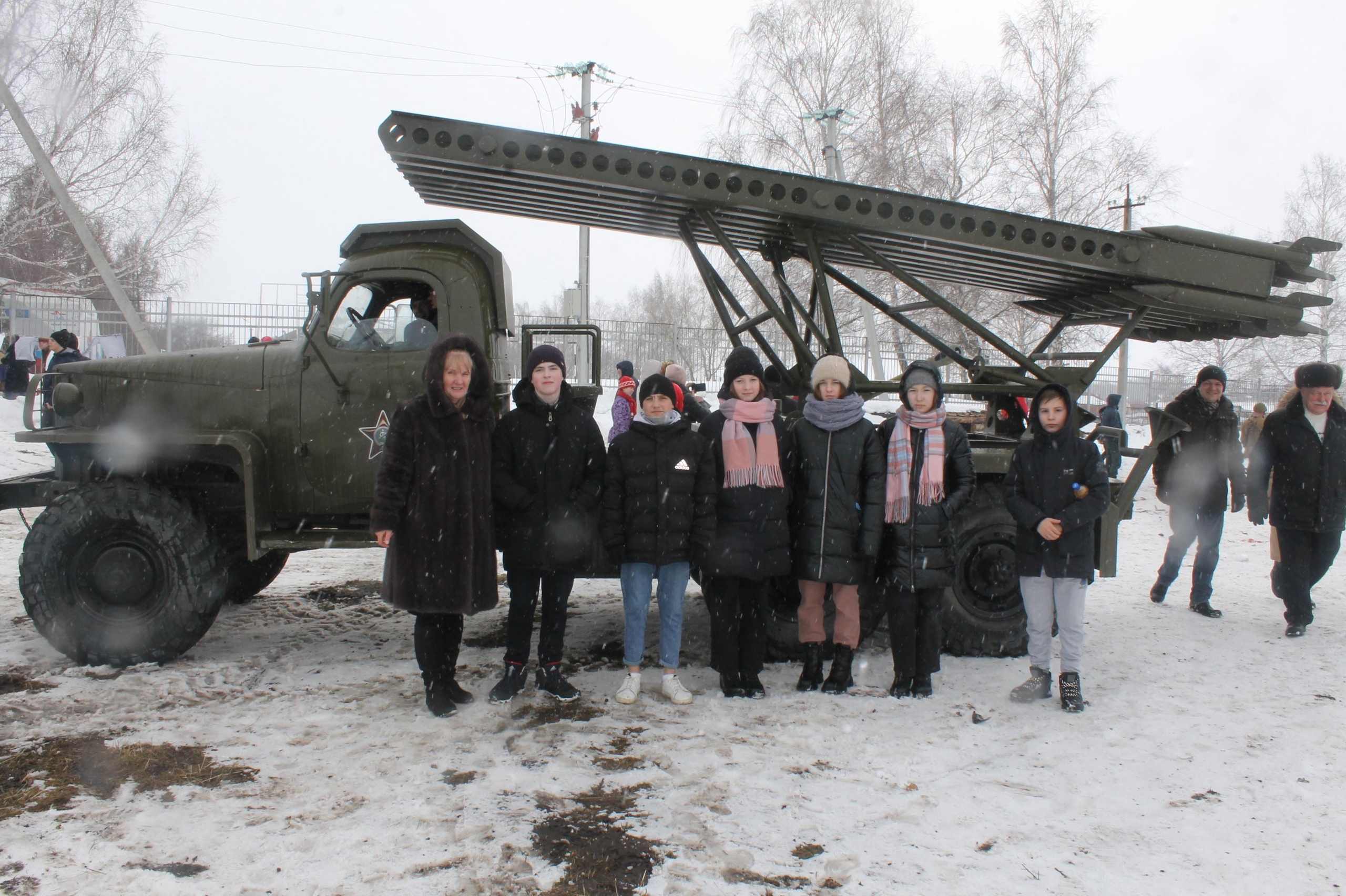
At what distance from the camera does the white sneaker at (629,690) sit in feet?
13.4

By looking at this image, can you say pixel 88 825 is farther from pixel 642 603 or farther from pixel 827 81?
pixel 827 81

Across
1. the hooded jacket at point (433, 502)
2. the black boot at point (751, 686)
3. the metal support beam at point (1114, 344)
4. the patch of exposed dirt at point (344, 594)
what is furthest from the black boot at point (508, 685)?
the metal support beam at point (1114, 344)

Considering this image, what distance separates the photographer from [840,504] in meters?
4.20

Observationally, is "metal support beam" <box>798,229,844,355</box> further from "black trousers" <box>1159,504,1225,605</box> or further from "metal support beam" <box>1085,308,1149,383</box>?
"black trousers" <box>1159,504,1225,605</box>

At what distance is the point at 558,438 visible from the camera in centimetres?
406

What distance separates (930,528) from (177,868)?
3.29 m

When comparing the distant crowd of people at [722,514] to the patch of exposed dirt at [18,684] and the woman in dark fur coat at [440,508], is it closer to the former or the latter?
the woman in dark fur coat at [440,508]

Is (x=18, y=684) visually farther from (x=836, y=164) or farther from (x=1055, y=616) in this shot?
(x=836, y=164)

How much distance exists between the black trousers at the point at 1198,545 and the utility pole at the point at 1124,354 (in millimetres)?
10576

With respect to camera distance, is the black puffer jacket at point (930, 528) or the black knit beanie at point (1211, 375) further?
the black knit beanie at point (1211, 375)

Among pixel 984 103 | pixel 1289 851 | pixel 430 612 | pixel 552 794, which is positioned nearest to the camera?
pixel 1289 851

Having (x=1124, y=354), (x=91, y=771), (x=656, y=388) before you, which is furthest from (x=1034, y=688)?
(x=1124, y=354)

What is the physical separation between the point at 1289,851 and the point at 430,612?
3272 millimetres

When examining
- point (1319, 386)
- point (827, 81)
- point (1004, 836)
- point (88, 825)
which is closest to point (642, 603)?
point (1004, 836)
